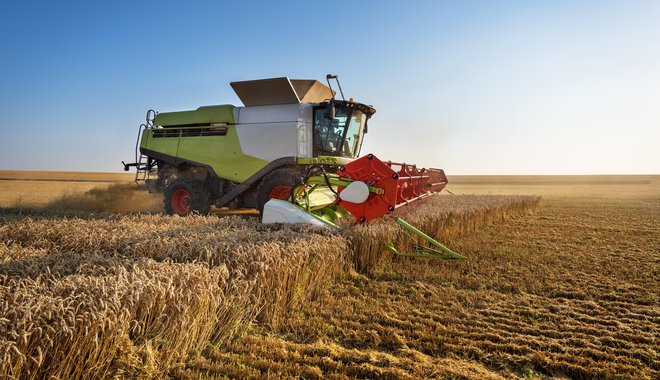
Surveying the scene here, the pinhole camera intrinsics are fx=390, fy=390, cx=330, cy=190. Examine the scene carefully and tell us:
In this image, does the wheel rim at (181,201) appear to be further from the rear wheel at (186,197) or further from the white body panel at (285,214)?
the white body panel at (285,214)

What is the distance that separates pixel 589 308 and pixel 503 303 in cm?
Result: 84

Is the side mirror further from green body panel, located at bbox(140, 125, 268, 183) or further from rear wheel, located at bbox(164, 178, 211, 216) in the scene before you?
rear wheel, located at bbox(164, 178, 211, 216)

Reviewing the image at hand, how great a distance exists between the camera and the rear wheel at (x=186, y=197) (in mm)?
9070

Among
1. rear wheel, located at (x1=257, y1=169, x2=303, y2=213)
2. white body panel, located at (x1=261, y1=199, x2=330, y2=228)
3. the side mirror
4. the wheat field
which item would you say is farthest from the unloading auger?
the side mirror

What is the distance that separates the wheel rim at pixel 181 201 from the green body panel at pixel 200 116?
1.82m

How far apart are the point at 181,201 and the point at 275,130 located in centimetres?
300

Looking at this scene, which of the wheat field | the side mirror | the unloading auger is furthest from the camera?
the side mirror

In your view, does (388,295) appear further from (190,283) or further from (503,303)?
(190,283)

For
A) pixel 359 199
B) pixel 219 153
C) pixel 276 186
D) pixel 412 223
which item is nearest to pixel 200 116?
pixel 219 153

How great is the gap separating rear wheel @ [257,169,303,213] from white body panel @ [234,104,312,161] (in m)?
0.62

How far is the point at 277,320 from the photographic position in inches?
122

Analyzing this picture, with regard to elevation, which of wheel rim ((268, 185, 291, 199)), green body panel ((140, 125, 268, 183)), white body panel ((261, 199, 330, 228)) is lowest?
white body panel ((261, 199, 330, 228))

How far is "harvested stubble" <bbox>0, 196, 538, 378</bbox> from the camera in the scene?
5.92ft

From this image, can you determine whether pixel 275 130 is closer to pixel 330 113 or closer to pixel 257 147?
pixel 257 147
